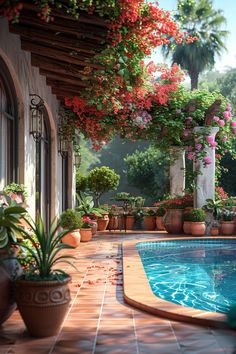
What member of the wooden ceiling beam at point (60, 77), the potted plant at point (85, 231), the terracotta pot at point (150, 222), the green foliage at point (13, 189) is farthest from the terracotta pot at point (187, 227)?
the green foliage at point (13, 189)

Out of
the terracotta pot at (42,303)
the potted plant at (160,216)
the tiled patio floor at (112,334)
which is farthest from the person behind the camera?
the potted plant at (160,216)

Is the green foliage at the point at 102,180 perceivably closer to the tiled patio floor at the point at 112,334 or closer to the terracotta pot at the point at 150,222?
the terracotta pot at the point at 150,222

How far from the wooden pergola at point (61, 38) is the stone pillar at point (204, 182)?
518 centimetres

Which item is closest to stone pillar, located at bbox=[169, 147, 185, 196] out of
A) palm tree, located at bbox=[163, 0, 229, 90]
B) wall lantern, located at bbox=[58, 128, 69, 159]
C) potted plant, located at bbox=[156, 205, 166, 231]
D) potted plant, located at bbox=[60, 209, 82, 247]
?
potted plant, located at bbox=[156, 205, 166, 231]

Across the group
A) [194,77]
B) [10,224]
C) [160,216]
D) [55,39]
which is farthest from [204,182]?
[194,77]

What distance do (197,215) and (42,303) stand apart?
8.42m

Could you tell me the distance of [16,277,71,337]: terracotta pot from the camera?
329 centimetres

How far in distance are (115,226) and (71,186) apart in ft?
7.29

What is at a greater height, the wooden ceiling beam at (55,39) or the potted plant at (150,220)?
the wooden ceiling beam at (55,39)

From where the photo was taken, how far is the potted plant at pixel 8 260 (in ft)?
11.3

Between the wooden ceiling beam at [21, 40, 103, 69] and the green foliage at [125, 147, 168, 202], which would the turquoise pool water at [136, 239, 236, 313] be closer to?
the wooden ceiling beam at [21, 40, 103, 69]

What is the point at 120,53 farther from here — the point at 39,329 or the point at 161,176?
the point at 161,176

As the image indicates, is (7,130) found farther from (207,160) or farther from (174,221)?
(174,221)

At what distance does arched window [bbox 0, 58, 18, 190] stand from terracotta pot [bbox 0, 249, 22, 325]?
8.43 feet
